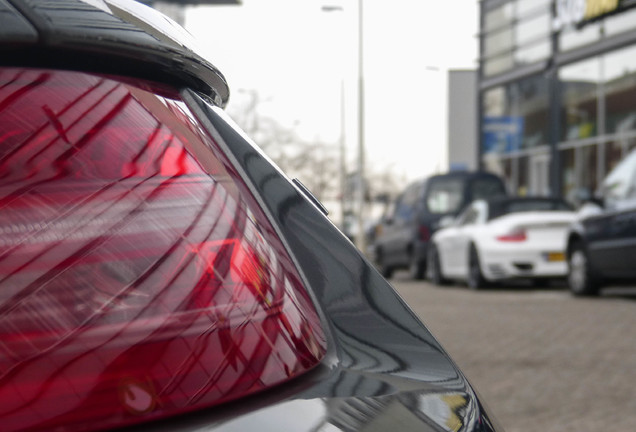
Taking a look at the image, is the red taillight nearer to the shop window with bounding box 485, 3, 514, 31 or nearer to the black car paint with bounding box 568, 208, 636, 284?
the black car paint with bounding box 568, 208, 636, 284

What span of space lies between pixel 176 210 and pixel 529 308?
34.5 ft

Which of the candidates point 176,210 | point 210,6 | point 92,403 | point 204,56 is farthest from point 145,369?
point 210,6

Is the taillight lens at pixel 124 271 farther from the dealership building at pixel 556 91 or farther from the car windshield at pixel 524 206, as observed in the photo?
the dealership building at pixel 556 91

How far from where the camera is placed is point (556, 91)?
29.2m

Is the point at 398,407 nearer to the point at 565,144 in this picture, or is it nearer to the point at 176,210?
the point at 176,210

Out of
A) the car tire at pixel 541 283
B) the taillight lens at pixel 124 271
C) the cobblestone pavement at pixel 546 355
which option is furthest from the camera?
the car tire at pixel 541 283

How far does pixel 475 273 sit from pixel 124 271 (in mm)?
14281

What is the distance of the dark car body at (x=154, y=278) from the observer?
37.4 inches

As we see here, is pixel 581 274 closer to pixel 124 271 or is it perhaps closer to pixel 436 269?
pixel 436 269

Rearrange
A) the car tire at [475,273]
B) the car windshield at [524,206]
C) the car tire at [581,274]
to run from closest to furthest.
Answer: the car tire at [581,274] < the car tire at [475,273] < the car windshield at [524,206]

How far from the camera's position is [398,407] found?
3.62 feet

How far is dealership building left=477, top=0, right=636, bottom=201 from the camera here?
82.8 feet

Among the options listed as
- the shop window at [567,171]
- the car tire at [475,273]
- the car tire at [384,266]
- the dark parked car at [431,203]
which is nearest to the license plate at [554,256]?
the car tire at [475,273]

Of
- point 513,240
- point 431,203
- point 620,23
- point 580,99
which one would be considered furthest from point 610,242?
point 580,99
